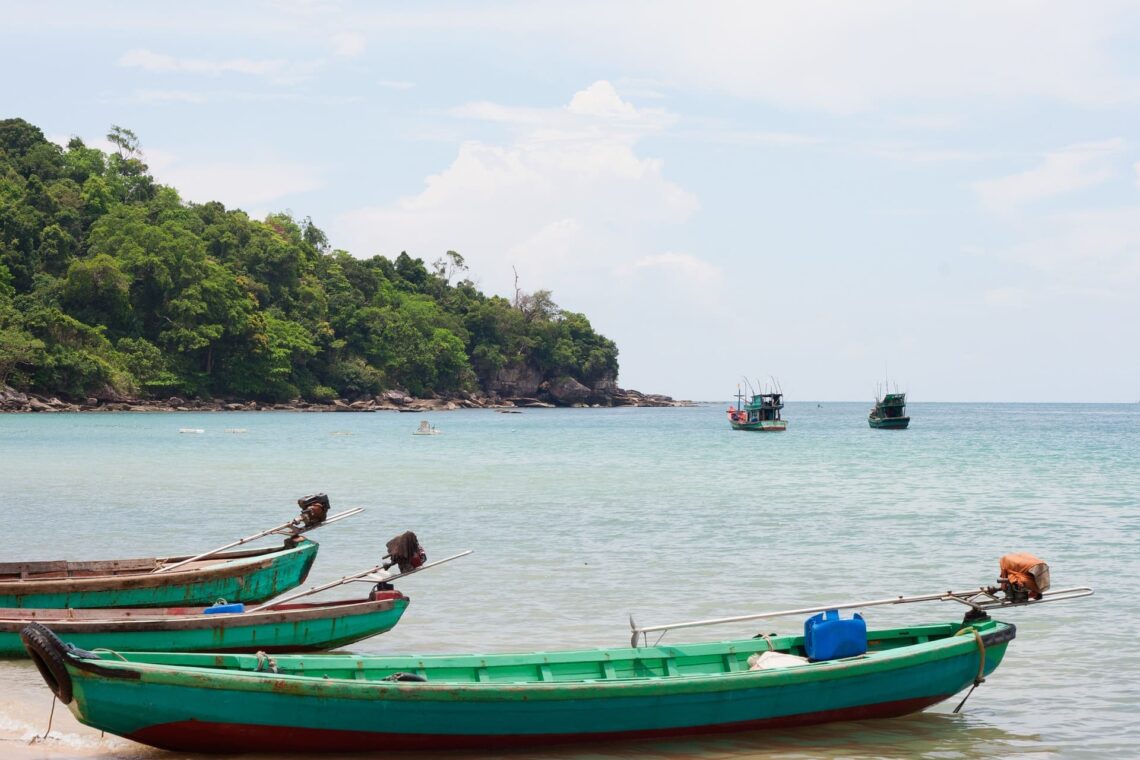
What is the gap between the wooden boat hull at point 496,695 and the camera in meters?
7.58

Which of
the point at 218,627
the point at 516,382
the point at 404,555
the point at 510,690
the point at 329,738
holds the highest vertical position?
the point at 516,382

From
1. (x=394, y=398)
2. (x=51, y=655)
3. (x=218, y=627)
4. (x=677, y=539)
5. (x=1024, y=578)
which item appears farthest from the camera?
(x=394, y=398)

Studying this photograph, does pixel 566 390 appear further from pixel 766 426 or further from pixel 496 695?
pixel 496 695

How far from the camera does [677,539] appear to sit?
2008 centimetres

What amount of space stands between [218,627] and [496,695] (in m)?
3.12

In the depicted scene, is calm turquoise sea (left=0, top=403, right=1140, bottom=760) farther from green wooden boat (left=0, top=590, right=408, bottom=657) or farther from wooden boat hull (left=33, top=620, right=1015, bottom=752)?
green wooden boat (left=0, top=590, right=408, bottom=657)

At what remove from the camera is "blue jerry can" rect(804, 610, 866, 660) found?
8.95 m

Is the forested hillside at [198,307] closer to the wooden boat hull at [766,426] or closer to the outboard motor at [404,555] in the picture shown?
the wooden boat hull at [766,426]

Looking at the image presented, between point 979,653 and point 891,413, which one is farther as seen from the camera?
point 891,413

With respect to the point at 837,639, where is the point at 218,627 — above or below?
below

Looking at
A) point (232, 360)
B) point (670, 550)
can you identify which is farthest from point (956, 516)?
point (232, 360)

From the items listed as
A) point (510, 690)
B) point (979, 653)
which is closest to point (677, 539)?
point (979, 653)

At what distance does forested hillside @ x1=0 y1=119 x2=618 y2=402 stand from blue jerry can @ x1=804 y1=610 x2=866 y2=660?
256 ft

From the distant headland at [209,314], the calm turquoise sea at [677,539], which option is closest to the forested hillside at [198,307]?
the distant headland at [209,314]
